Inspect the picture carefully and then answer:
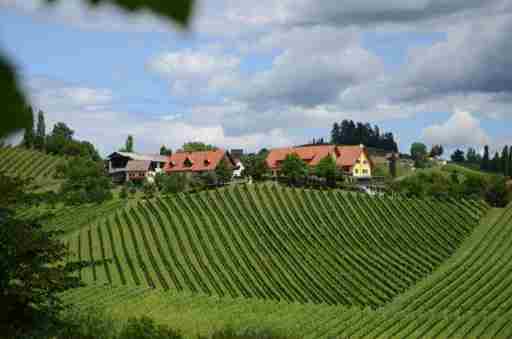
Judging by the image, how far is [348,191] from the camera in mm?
62781

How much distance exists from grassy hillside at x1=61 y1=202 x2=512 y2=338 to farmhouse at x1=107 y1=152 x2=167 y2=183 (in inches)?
1852

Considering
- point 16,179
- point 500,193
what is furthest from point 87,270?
point 500,193

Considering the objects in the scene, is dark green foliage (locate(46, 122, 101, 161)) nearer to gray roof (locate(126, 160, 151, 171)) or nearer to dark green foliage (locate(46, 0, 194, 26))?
gray roof (locate(126, 160, 151, 171))

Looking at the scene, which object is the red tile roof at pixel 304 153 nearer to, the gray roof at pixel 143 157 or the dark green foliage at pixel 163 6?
the gray roof at pixel 143 157

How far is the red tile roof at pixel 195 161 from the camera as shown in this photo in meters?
77.8

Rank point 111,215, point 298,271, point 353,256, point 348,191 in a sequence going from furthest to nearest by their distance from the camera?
1. point 348,191
2. point 111,215
3. point 353,256
4. point 298,271

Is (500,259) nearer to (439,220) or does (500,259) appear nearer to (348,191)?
(439,220)

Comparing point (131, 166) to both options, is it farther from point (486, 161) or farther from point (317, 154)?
point (486, 161)

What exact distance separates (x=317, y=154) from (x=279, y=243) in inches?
1377

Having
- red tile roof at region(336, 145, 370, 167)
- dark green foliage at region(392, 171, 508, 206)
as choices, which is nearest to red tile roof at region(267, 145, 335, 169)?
red tile roof at region(336, 145, 370, 167)

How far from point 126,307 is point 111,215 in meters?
24.4

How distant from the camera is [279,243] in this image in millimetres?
49469

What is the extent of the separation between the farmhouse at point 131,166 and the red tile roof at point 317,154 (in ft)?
52.0

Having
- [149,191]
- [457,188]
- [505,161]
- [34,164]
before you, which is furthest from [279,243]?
[505,161]
